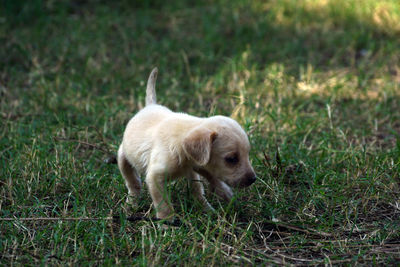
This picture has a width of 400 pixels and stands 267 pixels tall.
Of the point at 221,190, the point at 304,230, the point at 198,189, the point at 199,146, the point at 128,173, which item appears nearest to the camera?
the point at 199,146

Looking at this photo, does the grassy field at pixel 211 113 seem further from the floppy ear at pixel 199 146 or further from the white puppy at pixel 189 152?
the floppy ear at pixel 199 146

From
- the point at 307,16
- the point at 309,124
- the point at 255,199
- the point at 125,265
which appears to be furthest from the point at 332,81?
the point at 125,265

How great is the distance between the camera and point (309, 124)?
543cm

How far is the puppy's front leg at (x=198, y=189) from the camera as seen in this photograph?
157 inches

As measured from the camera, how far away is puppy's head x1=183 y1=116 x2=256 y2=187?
3.56 meters

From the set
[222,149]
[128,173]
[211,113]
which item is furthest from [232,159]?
[211,113]

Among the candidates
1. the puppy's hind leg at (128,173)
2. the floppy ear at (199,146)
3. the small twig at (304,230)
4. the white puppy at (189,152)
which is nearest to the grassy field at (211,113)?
the small twig at (304,230)

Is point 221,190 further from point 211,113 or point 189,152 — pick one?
point 211,113

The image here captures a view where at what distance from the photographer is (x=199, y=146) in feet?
11.7

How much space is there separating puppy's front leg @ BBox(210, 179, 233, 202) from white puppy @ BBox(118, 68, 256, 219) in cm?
17

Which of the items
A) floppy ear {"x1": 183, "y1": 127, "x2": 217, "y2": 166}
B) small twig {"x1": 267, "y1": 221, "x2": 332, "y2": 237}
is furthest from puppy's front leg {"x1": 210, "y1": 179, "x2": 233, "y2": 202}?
floppy ear {"x1": 183, "y1": 127, "x2": 217, "y2": 166}

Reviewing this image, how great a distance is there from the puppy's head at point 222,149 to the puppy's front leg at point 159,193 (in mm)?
293

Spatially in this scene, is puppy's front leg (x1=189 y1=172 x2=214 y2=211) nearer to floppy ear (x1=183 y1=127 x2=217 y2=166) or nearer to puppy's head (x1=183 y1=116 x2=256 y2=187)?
puppy's head (x1=183 y1=116 x2=256 y2=187)

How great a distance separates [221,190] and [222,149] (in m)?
0.59
